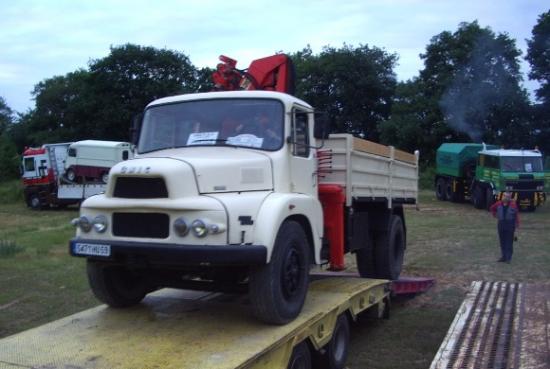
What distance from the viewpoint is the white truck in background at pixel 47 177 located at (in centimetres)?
2786

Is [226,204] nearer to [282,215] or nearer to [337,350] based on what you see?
[282,215]

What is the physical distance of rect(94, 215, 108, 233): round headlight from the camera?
5.00 meters

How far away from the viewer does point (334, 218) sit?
661 cm

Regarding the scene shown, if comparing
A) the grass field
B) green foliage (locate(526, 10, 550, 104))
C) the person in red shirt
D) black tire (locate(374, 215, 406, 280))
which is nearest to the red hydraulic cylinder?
the grass field

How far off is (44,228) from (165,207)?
17.3m

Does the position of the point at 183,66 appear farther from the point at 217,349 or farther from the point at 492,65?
the point at 217,349

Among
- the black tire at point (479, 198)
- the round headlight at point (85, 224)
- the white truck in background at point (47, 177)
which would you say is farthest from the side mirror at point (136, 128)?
the white truck in background at point (47, 177)

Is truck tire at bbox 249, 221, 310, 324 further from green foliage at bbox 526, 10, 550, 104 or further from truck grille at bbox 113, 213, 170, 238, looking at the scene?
green foliage at bbox 526, 10, 550, 104

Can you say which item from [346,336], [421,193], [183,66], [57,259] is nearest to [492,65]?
[421,193]

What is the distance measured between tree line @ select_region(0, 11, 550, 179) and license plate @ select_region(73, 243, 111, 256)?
29.5 metres

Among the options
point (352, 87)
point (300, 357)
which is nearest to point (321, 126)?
point (300, 357)

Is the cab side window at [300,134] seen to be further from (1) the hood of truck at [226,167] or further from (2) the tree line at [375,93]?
(2) the tree line at [375,93]

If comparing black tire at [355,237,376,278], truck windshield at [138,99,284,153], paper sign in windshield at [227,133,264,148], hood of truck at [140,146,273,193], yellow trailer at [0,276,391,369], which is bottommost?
yellow trailer at [0,276,391,369]

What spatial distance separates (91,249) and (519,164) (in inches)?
859
